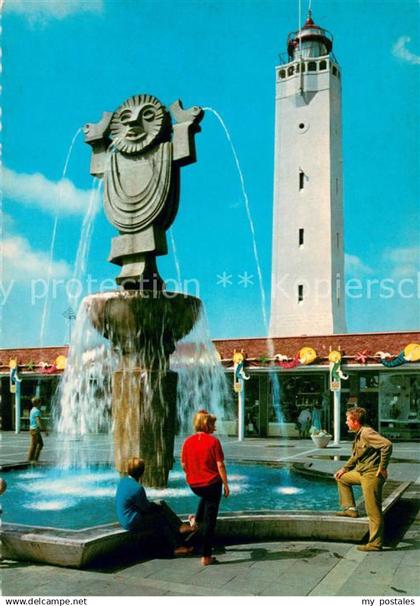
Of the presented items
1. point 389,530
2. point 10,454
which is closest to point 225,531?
point 389,530

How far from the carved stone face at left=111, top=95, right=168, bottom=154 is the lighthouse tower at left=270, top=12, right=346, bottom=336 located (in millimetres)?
31483

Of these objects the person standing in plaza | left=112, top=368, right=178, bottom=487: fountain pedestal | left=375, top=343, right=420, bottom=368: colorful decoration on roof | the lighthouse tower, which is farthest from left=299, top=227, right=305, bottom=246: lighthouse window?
left=112, top=368, right=178, bottom=487: fountain pedestal

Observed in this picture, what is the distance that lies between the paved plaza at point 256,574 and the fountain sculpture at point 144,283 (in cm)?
333

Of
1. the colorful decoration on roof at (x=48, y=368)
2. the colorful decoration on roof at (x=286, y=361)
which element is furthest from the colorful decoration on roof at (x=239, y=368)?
the colorful decoration on roof at (x=48, y=368)

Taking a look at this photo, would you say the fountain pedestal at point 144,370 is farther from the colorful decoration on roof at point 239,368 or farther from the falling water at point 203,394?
the colorful decoration on roof at point 239,368

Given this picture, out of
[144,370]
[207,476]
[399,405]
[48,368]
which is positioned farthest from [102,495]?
[48,368]

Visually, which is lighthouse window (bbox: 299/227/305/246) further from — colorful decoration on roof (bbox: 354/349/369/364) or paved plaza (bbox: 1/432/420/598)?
paved plaza (bbox: 1/432/420/598)

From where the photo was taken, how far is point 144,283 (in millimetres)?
11242

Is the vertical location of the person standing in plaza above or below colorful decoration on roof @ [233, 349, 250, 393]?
below

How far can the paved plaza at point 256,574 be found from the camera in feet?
19.9

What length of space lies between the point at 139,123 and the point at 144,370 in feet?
13.7

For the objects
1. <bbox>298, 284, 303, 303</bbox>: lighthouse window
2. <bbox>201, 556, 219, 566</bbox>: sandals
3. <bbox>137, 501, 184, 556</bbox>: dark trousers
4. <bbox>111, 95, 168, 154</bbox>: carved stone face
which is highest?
<bbox>298, 284, 303, 303</bbox>: lighthouse window

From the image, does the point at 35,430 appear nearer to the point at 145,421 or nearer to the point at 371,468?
the point at 145,421

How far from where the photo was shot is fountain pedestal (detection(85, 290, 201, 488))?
10703mm
